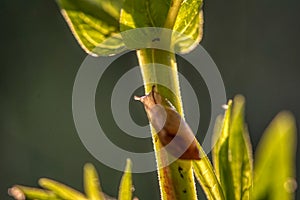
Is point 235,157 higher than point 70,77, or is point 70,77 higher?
point 70,77

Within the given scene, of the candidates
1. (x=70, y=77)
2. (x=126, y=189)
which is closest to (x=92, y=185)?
(x=126, y=189)

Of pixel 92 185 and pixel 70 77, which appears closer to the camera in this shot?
pixel 92 185

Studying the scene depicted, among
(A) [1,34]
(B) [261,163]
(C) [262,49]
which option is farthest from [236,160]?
(A) [1,34]

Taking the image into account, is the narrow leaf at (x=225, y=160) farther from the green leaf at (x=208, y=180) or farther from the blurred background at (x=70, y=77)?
the blurred background at (x=70, y=77)

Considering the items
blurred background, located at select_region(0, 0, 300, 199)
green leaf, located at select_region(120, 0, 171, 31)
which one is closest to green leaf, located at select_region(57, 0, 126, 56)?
green leaf, located at select_region(120, 0, 171, 31)

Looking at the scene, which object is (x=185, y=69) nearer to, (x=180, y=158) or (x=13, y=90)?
(x=13, y=90)

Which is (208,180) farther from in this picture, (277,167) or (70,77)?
(70,77)

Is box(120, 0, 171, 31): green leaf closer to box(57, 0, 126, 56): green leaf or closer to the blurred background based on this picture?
box(57, 0, 126, 56): green leaf
